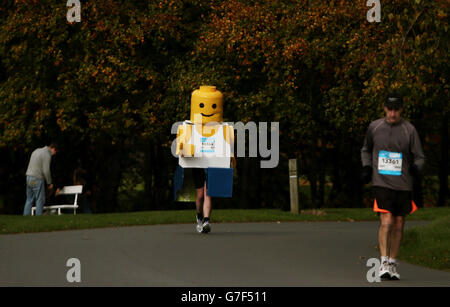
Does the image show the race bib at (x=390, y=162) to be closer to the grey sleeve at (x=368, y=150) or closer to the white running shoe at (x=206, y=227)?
the grey sleeve at (x=368, y=150)

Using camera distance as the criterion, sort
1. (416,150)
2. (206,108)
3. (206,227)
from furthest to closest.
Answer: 1. (206,108)
2. (206,227)
3. (416,150)

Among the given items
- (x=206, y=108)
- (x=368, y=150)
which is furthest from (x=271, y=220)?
(x=368, y=150)

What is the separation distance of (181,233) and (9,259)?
4816mm

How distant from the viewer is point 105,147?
105 feet

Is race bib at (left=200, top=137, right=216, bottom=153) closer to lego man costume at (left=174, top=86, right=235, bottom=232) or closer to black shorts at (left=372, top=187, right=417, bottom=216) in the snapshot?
lego man costume at (left=174, top=86, right=235, bottom=232)

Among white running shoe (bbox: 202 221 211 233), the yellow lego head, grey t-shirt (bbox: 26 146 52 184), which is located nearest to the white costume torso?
the yellow lego head

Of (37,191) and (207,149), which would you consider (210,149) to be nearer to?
(207,149)

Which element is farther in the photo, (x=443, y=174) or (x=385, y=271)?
(x=443, y=174)

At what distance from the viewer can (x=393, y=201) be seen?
34.6 feet

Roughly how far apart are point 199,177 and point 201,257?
4.19 meters

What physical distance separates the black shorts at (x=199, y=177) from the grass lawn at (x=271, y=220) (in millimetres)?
3070

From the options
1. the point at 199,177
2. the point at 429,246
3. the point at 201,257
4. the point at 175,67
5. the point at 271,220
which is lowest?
the point at 201,257

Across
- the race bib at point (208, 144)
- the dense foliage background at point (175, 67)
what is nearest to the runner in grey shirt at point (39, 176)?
the dense foliage background at point (175, 67)

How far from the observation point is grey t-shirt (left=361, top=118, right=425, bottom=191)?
413 inches
